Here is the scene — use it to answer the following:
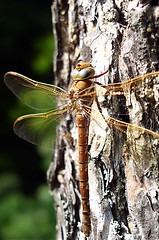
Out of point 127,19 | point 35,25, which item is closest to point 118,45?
point 127,19

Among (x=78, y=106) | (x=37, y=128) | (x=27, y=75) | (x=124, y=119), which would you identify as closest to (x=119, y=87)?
(x=124, y=119)

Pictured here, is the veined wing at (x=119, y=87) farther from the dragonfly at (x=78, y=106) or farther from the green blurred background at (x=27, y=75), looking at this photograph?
the green blurred background at (x=27, y=75)

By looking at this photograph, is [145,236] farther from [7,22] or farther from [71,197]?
[7,22]

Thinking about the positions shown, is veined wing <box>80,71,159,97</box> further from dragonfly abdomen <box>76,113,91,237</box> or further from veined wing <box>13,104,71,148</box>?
veined wing <box>13,104,71,148</box>

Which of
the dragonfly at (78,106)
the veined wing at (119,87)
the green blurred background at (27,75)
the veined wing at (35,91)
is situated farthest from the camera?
the green blurred background at (27,75)

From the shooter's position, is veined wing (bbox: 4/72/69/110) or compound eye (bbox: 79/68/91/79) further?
veined wing (bbox: 4/72/69/110)

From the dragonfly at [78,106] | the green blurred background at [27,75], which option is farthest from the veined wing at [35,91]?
the green blurred background at [27,75]

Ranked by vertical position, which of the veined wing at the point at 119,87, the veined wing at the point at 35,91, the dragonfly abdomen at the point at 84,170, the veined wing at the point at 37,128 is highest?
the veined wing at the point at 35,91

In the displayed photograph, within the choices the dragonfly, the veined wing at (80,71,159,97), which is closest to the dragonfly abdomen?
the dragonfly
